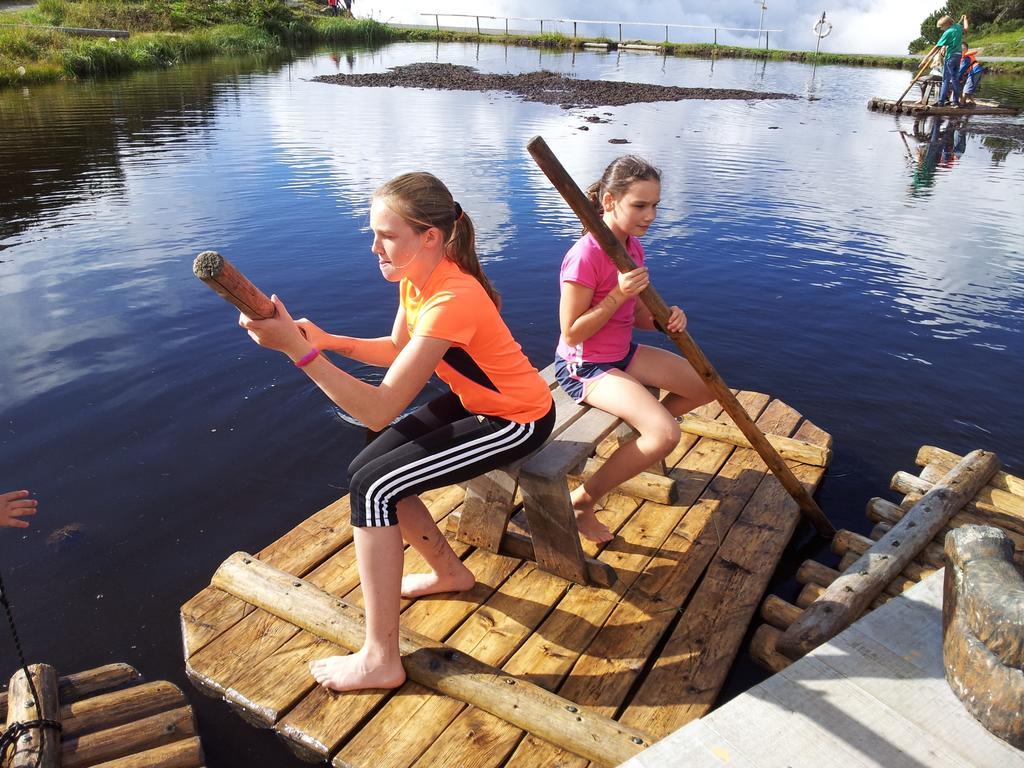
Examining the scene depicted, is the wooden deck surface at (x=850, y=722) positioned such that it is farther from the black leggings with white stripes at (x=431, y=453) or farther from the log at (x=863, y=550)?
the black leggings with white stripes at (x=431, y=453)

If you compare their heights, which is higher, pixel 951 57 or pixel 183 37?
pixel 183 37

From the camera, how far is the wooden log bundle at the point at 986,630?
2.63 m

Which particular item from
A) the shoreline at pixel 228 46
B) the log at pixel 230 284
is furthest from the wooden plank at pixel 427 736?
the shoreline at pixel 228 46

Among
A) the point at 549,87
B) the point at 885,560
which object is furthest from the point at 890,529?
the point at 549,87

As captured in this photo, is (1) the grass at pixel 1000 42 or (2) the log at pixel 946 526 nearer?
(2) the log at pixel 946 526

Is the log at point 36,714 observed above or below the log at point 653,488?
above

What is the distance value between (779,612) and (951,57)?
33.9 metres

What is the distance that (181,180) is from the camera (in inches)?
592

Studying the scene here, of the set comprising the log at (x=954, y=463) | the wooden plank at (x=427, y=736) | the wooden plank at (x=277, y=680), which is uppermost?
the wooden plank at (x=427, y=736)

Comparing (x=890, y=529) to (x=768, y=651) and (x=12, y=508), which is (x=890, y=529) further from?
(x=12, y=508)

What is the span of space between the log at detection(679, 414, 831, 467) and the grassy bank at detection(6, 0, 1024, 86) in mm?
32794

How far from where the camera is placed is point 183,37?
4350 centimetres

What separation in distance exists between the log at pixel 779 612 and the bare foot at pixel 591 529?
38.7 inches

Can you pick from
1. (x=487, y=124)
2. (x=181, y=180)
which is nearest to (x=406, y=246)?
(x=181, y=180)
